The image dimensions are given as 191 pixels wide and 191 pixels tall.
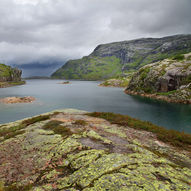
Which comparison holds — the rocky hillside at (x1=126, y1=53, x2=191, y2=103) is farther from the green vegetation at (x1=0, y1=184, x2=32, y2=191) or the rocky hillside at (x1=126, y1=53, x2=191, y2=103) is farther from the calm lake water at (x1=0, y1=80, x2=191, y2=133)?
the green vegetation at (x1=0, y1=184, x2=32, y2=191)

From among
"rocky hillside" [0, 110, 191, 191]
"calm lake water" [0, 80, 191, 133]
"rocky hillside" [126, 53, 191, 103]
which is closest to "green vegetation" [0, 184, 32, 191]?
"rocky hillside" [0, 110, 191, 191]

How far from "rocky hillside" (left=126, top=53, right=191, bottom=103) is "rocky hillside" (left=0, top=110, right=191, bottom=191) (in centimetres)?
6903

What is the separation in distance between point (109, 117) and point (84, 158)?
1624 centimetres

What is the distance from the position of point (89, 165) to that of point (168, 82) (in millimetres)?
90843

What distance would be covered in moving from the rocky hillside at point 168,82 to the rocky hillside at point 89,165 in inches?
2718

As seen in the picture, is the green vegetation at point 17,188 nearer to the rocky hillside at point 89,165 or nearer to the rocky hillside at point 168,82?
the rocky hillside at point 89,165

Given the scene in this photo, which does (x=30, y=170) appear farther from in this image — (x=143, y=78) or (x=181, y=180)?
(x=143, y=78)

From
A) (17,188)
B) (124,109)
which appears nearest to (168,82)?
(124,109)

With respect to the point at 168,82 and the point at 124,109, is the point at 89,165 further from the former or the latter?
the point at 168,82

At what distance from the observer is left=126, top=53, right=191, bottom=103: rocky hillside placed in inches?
2896

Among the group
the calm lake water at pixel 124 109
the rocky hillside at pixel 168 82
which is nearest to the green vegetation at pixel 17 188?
the calm lake water at pixel 124 109

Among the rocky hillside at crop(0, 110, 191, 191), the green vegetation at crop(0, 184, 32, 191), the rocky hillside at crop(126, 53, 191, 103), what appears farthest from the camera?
the rocky hillside at crop(126, 53, 191, 103)

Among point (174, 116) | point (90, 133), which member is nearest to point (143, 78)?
point (174, 116)

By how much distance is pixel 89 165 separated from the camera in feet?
31.7
